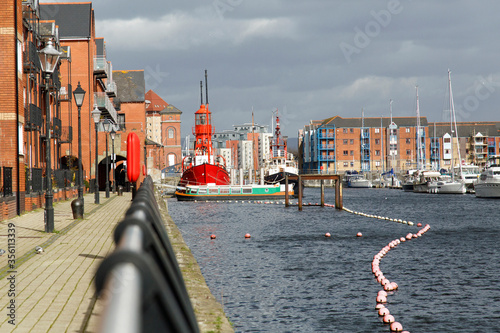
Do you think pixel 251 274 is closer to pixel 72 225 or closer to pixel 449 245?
pixel 72 225

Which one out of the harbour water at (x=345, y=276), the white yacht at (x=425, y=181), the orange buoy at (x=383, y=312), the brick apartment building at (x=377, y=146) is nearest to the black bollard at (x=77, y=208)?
the harbour water at (x=345, y=276)

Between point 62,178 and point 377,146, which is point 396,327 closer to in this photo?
point 62,178

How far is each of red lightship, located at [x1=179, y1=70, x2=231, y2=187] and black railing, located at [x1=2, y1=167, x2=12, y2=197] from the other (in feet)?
135

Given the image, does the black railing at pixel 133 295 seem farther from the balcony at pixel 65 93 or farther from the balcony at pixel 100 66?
the balcony at pixel 100 66

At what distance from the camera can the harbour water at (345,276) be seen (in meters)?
12.8

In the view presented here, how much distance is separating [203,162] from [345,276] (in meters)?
54.7

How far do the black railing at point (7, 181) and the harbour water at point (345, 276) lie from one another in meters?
7.58

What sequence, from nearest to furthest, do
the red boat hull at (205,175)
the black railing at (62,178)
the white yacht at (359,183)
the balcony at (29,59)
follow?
the balcony at (29,59)
the black railing at (62,178)
the red boat hull at (205,175)
the white yacht at (359,183)

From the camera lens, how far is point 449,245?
83.2 feet

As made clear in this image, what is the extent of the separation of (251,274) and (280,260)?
302 cm

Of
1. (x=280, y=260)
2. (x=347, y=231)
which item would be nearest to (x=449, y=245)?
(x=347, y=231)

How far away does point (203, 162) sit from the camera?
71438mm

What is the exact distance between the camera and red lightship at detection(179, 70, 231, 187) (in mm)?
65062

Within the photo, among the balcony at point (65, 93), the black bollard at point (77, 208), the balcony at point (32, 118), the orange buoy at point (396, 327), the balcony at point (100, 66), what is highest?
the balcony at point (100, 66)
